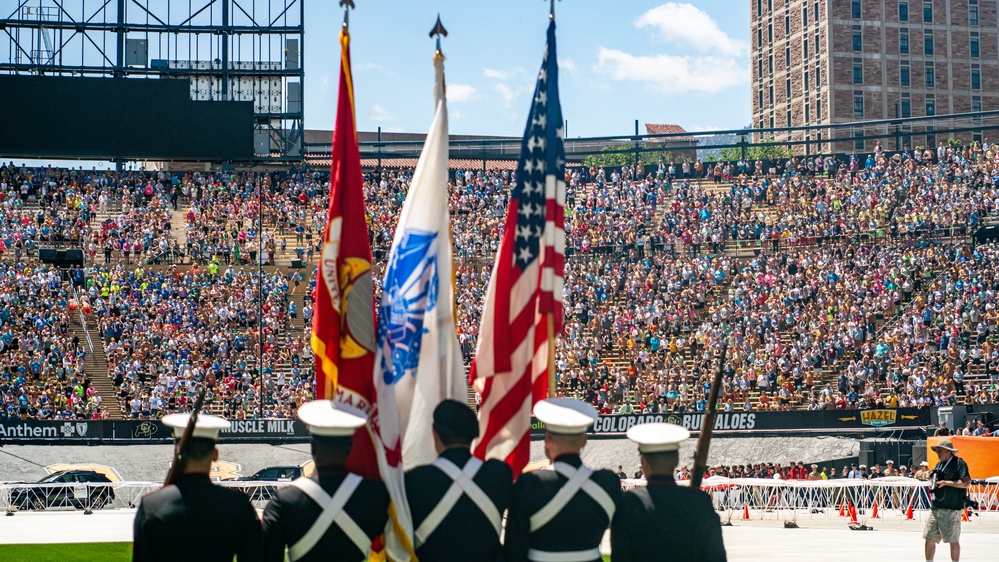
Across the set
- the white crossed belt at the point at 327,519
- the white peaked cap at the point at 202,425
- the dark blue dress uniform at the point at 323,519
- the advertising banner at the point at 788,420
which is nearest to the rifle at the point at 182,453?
the white peaked cap at the point at 202,425

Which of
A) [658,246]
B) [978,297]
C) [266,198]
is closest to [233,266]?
[266,198]

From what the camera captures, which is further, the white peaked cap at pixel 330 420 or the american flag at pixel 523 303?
the american flag at pixel 523 303

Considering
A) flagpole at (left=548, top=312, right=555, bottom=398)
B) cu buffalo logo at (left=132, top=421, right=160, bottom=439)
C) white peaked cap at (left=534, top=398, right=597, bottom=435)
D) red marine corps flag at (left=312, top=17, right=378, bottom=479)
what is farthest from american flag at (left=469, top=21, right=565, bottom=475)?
cu buffalo logo at (left=132, top=421, right=160, bottom=439)

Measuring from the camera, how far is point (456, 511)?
813 centimetres

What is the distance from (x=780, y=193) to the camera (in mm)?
56844

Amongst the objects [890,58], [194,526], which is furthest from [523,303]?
[890,58]

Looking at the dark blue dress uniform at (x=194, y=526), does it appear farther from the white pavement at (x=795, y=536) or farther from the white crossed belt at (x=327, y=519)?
the white pavement at (x=795, y=536)

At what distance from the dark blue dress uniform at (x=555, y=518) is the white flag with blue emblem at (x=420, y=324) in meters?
1.78

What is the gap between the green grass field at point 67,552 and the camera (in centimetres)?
1843

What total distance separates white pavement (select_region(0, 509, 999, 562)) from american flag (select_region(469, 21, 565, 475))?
30.1ft

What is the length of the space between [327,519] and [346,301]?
277cm

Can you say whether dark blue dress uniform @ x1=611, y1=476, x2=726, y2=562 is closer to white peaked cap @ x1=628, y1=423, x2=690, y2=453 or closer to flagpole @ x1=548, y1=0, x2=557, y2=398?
white peaked cap @ x1=628, y1=423, x2=690, y2=453

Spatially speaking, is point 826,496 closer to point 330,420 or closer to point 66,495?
point 66,495

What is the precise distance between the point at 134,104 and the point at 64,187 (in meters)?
4.74
